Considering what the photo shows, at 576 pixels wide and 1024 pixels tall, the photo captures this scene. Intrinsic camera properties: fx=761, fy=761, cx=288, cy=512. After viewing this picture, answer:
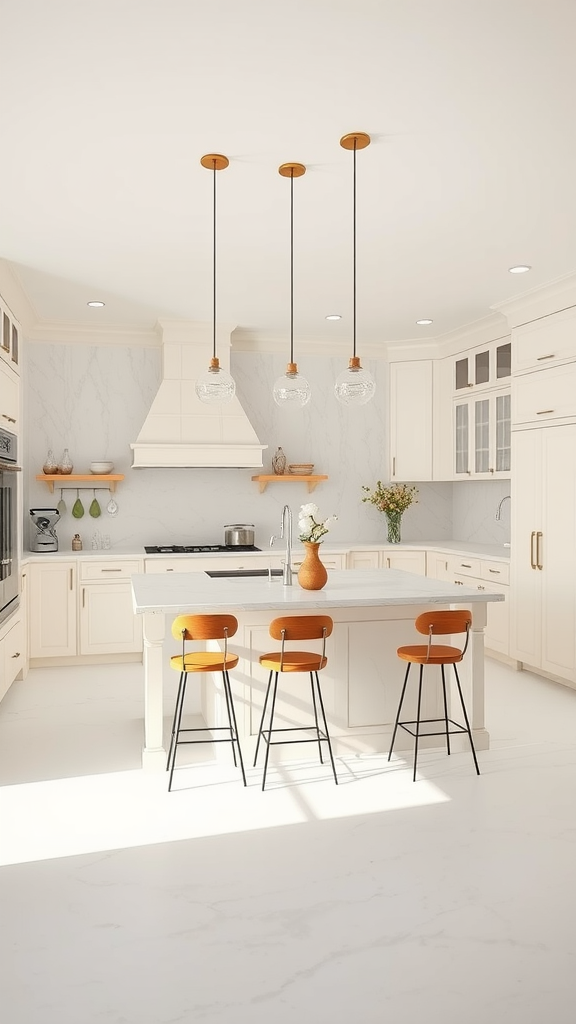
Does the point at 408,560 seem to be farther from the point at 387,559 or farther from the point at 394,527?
the point at 394,527

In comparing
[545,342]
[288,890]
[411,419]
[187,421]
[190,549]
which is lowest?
[288,890]

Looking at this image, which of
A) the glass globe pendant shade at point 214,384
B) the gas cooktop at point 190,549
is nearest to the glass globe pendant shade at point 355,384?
the glass globe pendant shade at point 214,384

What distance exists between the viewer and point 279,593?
3850 millimetres

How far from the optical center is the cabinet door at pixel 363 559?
21.2 ft

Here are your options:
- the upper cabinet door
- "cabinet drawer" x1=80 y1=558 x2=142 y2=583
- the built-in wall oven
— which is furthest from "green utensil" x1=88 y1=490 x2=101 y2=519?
the upper cabinet door

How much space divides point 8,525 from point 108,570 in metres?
1.18

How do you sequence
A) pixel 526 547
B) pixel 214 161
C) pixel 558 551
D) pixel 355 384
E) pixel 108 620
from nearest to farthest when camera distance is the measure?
pixel 214 161, pixel 355 384, pixel 558 551, pixel 526 547, pixel 108 620

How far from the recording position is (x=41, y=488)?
6.30 metres

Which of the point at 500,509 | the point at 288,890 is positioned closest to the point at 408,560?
the point at 500,509

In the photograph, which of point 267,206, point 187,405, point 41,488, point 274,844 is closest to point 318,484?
point 187,405

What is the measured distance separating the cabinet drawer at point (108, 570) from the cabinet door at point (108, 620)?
55 millimetres

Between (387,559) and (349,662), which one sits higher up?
(387,559)

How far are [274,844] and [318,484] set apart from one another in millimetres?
4356

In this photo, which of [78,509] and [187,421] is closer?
[187,421]
